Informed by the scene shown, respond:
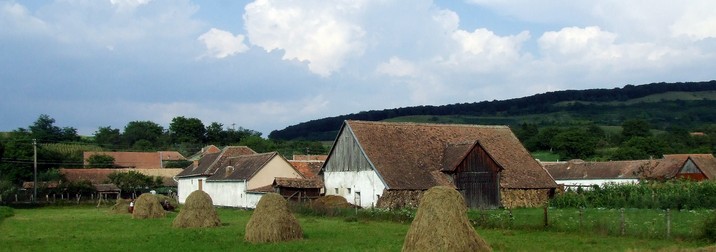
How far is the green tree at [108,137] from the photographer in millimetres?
151375

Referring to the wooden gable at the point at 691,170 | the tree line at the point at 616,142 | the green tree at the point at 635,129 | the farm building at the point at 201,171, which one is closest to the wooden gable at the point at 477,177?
the farm building at the point at 201,171

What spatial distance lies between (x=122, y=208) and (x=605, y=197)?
31.3m

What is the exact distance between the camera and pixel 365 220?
3653 cm

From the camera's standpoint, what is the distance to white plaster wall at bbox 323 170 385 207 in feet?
157

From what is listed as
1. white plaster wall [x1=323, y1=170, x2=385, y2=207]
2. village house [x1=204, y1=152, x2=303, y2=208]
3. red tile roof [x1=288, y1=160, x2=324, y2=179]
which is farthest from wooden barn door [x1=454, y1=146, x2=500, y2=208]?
red tile roof [x1=288, y1=160, x2=324, y2=179]

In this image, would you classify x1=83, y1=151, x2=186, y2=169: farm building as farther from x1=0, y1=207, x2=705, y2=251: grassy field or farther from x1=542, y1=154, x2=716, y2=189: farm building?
Result: x1=0, y1=207, x2=705, y2=251: grassy field

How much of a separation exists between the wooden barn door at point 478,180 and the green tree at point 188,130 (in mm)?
111708

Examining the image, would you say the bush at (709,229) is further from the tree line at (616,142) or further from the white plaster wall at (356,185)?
the tree line at (616,142)

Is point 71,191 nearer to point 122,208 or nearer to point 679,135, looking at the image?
point 122,208

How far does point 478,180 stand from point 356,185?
317 inches

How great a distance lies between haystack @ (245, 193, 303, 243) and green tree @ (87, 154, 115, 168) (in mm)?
81991

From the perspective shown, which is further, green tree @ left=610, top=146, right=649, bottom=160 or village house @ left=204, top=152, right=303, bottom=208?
green tree @ left=610, top=146, right=649, bottom=160

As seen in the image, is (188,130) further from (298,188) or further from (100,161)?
(298,188)

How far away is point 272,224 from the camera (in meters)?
26.0
